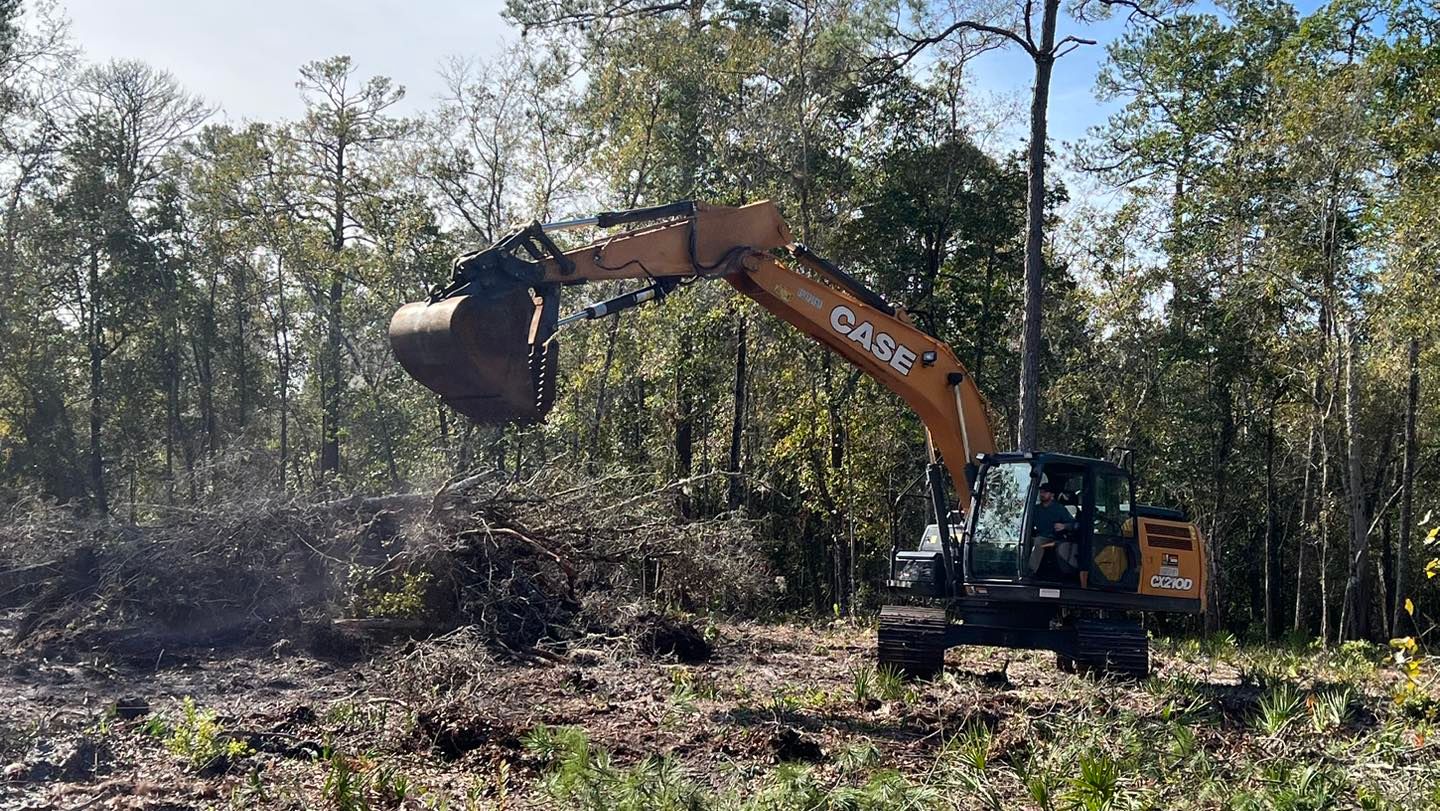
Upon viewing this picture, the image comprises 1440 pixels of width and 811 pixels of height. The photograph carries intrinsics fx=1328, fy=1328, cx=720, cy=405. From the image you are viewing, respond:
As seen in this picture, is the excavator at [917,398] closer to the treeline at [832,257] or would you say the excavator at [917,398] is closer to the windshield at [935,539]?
the windshield at [935,539]

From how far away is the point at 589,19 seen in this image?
94.5 ft

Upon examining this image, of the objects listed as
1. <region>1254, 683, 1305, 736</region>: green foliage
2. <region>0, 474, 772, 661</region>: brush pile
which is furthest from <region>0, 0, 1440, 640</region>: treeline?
<region>1254, 683, 1305, 736</region>: green foliage

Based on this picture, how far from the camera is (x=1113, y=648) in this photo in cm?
1110

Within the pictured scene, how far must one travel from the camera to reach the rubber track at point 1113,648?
437 inches

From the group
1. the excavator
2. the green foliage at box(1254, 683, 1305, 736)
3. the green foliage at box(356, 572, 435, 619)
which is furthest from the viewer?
the green foliage at box(356, 572, 435, 619)

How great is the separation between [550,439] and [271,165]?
31.8ft

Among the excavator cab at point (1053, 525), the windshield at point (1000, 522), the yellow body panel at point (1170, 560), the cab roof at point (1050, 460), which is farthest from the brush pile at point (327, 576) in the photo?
the yellow body panel at point (1170, 560)

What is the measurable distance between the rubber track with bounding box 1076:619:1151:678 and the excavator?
12 millimetres

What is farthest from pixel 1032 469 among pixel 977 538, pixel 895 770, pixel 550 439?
pixel 550 439

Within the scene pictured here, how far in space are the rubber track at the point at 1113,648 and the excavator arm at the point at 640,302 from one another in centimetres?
179

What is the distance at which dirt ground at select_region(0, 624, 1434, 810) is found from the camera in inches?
283

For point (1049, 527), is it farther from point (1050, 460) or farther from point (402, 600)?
point (402, 600)

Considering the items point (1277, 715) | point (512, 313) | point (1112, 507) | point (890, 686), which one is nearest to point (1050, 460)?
point (1112, 507)

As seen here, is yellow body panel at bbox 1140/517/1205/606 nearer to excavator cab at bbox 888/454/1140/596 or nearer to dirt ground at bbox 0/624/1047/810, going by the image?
excavator cab at bbox 888/454/1140/596
